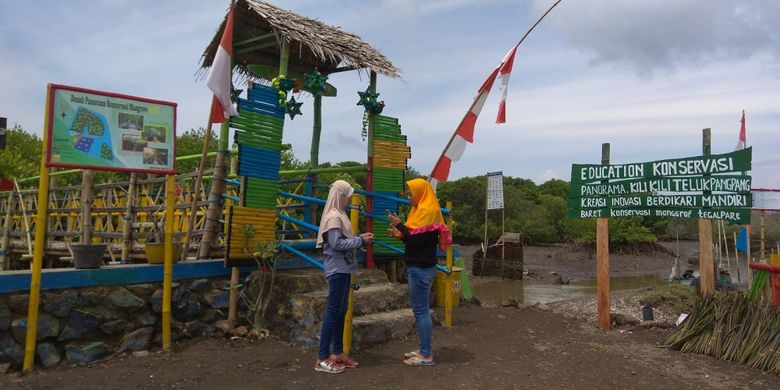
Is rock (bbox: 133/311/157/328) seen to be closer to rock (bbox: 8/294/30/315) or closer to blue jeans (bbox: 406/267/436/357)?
rock (bbox: 8/294/30/315)

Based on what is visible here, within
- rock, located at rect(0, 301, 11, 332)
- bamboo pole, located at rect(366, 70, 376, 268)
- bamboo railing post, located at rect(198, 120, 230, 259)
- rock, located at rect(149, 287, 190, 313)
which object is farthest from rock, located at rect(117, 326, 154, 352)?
bamboo pole, located at rect(366, 70, 376, 268)

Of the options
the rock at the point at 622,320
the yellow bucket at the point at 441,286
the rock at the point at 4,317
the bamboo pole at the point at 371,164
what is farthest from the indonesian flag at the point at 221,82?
the rock at the point at 622,320

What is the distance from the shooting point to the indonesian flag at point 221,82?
17.9 feet

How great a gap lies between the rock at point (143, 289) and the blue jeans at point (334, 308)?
1.95m

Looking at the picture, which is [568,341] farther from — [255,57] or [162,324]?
[255,57]

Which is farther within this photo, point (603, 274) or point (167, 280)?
point (603, 274)

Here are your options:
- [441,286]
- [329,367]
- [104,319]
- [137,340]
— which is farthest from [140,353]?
[441,286]

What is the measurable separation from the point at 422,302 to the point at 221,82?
3.01 meters

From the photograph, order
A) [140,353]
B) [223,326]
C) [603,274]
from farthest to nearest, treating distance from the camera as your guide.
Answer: [603,274], [223,326], [140,353]

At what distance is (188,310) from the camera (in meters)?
5.48

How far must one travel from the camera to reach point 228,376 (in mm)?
4465

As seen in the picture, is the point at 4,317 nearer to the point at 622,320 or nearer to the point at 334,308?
→ the point at 334,308

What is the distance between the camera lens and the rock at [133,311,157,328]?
513cm

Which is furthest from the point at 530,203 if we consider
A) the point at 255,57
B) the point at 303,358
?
the point at 303,358
